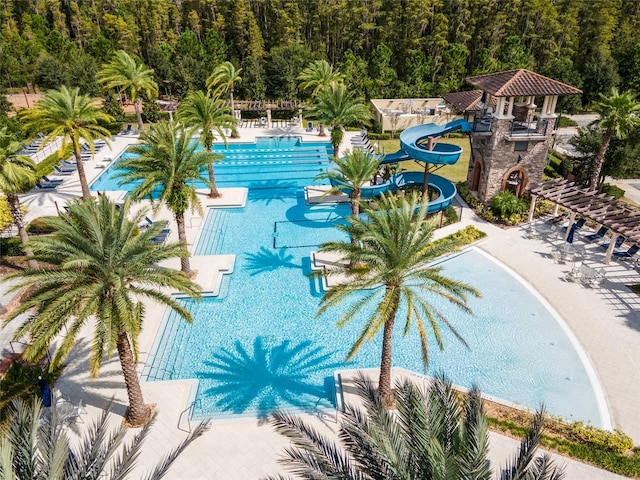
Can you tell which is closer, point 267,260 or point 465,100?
point 267,260

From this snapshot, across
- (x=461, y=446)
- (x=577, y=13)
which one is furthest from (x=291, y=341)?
(x=577, y=13)

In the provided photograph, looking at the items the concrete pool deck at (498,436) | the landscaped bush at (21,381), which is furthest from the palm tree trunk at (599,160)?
the landscaped bush at (21,381)

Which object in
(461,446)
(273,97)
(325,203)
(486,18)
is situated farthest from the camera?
(486,18)

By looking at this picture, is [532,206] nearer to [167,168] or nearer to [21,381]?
[167,168]

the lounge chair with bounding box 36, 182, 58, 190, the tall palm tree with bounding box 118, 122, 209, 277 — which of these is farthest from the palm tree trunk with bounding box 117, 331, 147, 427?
the lounge chair with bounding box 36, 182, 58, 190

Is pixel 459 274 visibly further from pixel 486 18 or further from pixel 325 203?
pixel 486 18

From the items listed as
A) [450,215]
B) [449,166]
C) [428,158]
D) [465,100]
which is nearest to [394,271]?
[428,158]

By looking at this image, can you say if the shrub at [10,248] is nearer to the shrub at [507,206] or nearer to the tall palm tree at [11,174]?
the tall palm tree at [11,174]
